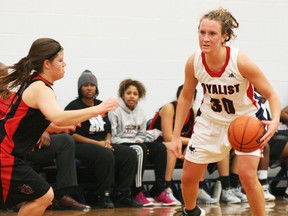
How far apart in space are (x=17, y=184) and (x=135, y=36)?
196 inches

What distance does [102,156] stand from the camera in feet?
24.2

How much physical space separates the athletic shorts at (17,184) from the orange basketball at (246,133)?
4.79 feet

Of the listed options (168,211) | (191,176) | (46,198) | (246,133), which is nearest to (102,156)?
(168,211)

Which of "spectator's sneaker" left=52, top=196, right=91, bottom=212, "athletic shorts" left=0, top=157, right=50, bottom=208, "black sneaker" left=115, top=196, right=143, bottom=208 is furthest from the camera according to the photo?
"black sneaker" left=115, top=196, right=143, bottom=208

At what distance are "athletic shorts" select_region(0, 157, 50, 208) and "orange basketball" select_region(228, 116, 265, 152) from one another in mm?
1460

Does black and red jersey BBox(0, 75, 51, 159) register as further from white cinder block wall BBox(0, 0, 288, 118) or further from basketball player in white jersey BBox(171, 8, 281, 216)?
white cinder block wall BBox(0, 0, 288, 118)

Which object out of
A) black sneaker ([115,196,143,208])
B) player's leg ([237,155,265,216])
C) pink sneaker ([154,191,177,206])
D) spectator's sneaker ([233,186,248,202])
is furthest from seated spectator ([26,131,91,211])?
player's leg ([237,155,265,216])

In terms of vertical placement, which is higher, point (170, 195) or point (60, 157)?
point (60, 157)

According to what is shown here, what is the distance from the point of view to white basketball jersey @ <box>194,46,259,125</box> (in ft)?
16.1

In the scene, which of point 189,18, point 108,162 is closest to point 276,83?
point 189,18

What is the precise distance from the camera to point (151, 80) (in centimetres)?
891

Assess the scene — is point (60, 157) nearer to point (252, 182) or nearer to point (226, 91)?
point (226, 91)

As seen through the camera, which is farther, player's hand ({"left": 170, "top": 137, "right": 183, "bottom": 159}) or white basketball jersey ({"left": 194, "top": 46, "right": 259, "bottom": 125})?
player's hand ({"left": 170, "top": 137, "right": 183, "bottom": 159})

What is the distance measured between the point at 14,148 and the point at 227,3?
5803mm
